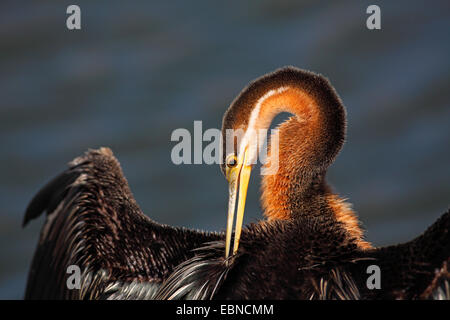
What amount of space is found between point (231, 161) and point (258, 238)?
499 mm

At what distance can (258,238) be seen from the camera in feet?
10.7

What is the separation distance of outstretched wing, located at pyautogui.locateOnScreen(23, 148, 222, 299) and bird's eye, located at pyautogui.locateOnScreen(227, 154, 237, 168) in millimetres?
424

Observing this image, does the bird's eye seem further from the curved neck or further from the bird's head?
the curved neck

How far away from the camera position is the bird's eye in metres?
3.56

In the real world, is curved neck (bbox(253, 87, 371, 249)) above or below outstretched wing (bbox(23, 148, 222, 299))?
above

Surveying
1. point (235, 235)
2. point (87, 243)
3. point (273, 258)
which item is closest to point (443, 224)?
point (273, 258)

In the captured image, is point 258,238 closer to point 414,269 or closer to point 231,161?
point 231,161

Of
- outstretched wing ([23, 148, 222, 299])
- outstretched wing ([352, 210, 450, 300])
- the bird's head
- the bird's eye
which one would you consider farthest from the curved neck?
outstretched wing ([352, 210, 450, 300])

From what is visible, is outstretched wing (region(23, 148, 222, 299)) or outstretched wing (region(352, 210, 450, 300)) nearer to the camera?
outstretched wing (region(352, 210, 450, 300))

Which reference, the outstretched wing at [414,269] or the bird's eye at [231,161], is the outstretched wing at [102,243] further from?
the outstretched wing at [414,269]

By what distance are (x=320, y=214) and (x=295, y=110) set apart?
0.58m

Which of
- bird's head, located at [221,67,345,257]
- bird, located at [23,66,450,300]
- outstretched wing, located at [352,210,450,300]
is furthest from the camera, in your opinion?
bird's head, located at [221,67,345,257]

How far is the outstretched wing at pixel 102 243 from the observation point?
362 cm

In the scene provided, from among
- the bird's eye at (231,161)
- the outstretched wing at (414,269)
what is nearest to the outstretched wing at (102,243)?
the bird's eye at (231,161)
